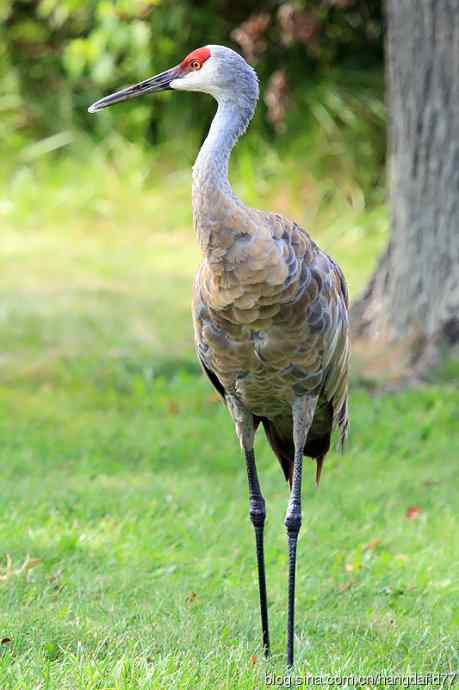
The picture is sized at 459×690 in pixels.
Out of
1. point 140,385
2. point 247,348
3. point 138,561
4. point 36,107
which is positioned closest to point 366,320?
point 140,385

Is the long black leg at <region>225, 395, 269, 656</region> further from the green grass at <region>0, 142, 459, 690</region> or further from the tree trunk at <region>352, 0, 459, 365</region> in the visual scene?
the tree trunk at <region>352, 0, 459, 365</region>

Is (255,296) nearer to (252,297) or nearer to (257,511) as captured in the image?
(252,297)

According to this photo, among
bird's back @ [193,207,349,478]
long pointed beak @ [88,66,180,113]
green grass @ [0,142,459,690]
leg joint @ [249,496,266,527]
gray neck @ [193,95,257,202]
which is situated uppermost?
long pointed beak @ [88,66,180,113]

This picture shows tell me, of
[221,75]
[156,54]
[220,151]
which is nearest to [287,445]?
[220,151]

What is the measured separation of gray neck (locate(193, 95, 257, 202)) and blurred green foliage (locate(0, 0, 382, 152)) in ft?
24.8

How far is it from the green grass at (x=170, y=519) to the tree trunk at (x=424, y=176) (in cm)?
72

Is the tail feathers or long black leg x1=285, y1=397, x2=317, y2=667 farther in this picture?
the tail feathers

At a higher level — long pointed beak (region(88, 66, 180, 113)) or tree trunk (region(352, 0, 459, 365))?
long pointed beak (region(88, 66, 180, 113))

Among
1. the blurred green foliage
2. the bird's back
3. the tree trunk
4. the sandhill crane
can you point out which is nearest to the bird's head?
the sandhill crane

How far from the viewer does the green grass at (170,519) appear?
4.15 metres

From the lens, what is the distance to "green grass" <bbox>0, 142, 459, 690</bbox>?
4.15 metres

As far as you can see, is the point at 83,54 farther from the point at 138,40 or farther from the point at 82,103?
the point at 82,103

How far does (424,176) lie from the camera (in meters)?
8.08

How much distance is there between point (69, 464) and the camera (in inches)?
257
